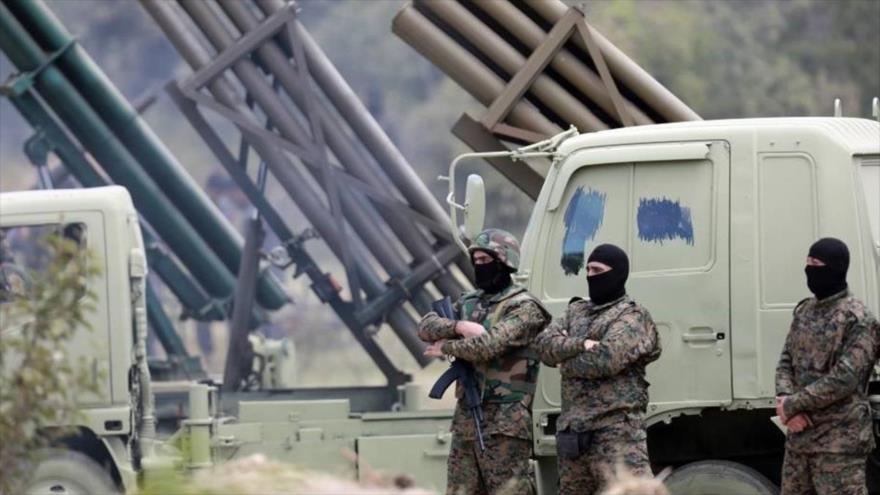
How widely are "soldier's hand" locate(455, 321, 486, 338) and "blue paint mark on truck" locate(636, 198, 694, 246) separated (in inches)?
33.5

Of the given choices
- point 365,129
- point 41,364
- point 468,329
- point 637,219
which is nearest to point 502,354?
point 468,329

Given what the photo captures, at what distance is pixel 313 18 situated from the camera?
25.5 metres

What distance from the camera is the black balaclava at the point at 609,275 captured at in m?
8.70

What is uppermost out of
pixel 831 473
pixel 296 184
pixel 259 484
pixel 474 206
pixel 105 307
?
pixel 296 184

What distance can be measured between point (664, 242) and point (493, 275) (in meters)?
0.79

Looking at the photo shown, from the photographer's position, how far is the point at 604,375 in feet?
28.4

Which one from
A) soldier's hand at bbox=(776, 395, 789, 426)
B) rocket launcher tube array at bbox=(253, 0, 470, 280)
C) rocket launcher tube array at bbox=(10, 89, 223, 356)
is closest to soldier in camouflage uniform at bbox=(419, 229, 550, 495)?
soldier's hand at bbox=(776, 395, 789, 426)

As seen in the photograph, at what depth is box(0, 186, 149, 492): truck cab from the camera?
35.8 ft

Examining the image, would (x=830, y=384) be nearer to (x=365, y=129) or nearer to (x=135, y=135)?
(x=365, y=129)

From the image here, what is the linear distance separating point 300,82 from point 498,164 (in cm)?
241

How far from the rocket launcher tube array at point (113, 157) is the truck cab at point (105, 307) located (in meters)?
3.26

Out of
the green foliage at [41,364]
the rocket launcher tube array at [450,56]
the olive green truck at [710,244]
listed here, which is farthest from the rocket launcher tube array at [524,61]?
the green foliage at [41,364]

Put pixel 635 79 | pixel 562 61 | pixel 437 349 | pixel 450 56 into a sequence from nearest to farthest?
1. pixel 437 349
2. pixel 635 79
3. pixel 562 61
4. pixel 450 56

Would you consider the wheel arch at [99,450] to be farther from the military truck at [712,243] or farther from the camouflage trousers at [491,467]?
the military truck at [712,243]
